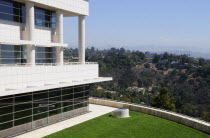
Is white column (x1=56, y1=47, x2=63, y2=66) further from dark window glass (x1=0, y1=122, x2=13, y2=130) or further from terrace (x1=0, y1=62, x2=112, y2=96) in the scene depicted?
dark window glass (x1=0, y1=122, x2=13, y2=130)

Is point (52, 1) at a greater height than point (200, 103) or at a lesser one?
greater

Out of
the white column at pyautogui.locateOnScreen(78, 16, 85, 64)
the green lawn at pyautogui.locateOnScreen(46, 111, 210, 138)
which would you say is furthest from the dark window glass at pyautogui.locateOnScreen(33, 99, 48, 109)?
the white column at pyautogui.locateOnScreen(78, 16, 85, 64)

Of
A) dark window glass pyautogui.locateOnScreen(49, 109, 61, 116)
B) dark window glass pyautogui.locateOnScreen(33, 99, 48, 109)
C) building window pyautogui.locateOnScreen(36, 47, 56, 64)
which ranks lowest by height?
dark window glass pyautogui.locateOnScreen(49, 109, 61, 116)

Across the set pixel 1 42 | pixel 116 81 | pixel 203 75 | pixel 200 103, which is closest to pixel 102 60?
pixel 116 81

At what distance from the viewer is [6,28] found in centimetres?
2778

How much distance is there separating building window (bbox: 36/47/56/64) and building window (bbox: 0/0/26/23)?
4218 mm

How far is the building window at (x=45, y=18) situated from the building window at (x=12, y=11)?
7.11ft

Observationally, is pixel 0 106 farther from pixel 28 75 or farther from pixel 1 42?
pixel 1 42

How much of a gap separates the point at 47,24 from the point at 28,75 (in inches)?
376

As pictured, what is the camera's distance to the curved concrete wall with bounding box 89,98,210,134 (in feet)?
90.7

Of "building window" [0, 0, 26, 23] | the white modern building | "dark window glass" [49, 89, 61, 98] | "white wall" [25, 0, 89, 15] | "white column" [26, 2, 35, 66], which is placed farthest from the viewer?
A: "white wall" [25, 0, 89, 15]

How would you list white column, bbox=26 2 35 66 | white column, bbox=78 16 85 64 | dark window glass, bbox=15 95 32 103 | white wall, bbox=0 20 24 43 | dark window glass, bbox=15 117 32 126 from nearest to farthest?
dark window glass, bbox=15 95 32 103, dark window glass, bbox=15 117 32 126, white wall, bbox=0 20 24 43, white column, bbox=26 2 35 66, white column, bbox=78 16 85 64

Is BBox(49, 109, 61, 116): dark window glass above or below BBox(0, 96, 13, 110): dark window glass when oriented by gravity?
below

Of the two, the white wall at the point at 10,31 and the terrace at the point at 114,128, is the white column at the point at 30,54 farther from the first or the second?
the terrace at the point at 114,128
